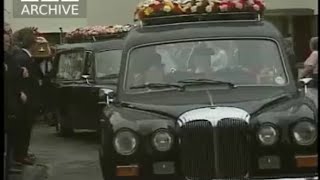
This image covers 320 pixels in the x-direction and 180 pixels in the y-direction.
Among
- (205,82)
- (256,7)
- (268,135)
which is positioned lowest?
(268,135)

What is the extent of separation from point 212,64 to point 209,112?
1077 mm

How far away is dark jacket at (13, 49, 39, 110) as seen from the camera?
969cm

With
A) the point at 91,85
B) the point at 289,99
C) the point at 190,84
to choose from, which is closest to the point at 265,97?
the point at 289,99

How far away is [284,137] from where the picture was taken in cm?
659

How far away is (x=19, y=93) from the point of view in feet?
30.5

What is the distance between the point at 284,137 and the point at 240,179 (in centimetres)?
51

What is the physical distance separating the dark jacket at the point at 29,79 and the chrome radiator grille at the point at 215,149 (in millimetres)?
3560

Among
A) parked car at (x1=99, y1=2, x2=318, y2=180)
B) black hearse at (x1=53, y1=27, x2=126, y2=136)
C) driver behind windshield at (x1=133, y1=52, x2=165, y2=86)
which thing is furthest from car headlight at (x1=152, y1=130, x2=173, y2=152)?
black hearse at (x1=53, y1=27, x2=126, y2=136)

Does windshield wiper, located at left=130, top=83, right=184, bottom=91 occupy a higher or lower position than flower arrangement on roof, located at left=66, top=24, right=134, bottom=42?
lower

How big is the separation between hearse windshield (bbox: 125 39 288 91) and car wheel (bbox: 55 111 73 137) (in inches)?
263

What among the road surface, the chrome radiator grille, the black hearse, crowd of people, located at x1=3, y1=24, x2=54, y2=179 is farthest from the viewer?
the black hearse

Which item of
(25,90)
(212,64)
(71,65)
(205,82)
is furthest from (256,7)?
(71,65)

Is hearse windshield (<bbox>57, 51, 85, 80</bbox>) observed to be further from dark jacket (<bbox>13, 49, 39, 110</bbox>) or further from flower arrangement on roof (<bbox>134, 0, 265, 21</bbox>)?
flower arrangement on roof (<bbox>134, 0, 265, 21</bbox>)

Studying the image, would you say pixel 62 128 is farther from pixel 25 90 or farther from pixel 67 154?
pixel 25 90
